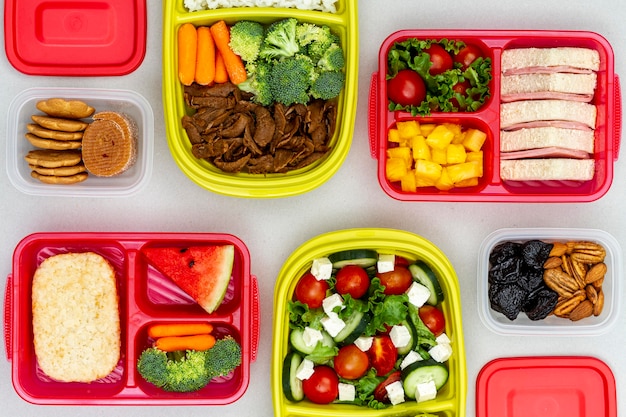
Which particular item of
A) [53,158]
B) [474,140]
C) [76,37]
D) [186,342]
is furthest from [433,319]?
[76,37]

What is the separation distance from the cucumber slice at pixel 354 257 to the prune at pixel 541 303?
58 centimetres

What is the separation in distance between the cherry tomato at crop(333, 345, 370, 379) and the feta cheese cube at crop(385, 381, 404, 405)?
107 mm

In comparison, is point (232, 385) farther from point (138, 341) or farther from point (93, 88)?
point (93, 88)

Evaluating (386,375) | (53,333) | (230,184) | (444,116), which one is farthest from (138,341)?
(444,116)

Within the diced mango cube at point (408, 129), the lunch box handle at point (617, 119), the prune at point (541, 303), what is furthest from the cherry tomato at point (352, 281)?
the lunch box handle at point (617, 119)

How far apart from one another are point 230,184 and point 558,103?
3.69 feet

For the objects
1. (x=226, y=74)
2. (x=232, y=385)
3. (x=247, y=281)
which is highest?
(x=226, y=74)

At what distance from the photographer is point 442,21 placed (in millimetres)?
2492

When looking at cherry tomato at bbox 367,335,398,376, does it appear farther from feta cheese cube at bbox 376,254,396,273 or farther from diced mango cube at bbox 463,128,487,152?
diced mango cube at bbox 463,128,487,152

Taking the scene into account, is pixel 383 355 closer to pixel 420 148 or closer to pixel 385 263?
pixel 385 263

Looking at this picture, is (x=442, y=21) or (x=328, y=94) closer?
(x=328, y=94)

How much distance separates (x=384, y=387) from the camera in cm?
238

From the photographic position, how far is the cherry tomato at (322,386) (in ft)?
7.66

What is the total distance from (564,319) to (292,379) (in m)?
1.02
